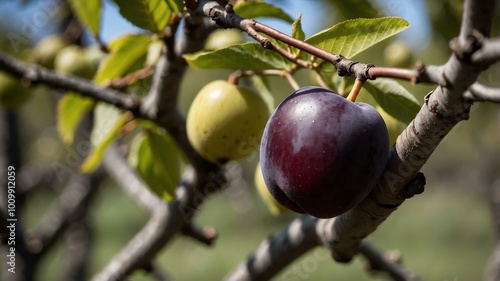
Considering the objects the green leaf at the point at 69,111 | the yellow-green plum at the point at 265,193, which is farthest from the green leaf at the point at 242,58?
the green leaf at the point at 69,111

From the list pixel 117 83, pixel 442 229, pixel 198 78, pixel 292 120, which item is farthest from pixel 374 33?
pixel 198 78

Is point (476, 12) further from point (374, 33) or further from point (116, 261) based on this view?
point (116, 261)

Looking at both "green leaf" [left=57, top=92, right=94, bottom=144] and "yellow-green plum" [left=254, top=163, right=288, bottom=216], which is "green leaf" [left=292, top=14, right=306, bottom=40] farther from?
"green leaf" [left=57, top=92, right=94, bottom=144]

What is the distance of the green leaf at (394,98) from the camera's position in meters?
0.84

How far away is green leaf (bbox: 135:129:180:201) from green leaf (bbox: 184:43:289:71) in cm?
37

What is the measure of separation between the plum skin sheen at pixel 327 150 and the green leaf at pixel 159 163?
0.52 m

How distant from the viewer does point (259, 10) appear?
3.29 feet

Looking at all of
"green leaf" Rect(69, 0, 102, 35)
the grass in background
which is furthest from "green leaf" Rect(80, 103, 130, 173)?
the grass in background

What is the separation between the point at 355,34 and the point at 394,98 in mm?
154

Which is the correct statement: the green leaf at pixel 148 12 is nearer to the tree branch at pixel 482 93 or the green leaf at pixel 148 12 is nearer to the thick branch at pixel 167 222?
the thick branch at pixel 167 222

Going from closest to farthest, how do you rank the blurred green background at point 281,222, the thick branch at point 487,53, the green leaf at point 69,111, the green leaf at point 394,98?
1. the thick branch at point 487,53
2. the green leaf at point 394,98
3. the green leaf at point 69,111
4. the blurred green background at point 281,222

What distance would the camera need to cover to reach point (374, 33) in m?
0.73

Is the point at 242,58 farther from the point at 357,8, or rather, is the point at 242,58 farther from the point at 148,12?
the point at 357,8

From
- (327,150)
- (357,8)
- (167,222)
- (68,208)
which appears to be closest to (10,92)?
(68,208)
